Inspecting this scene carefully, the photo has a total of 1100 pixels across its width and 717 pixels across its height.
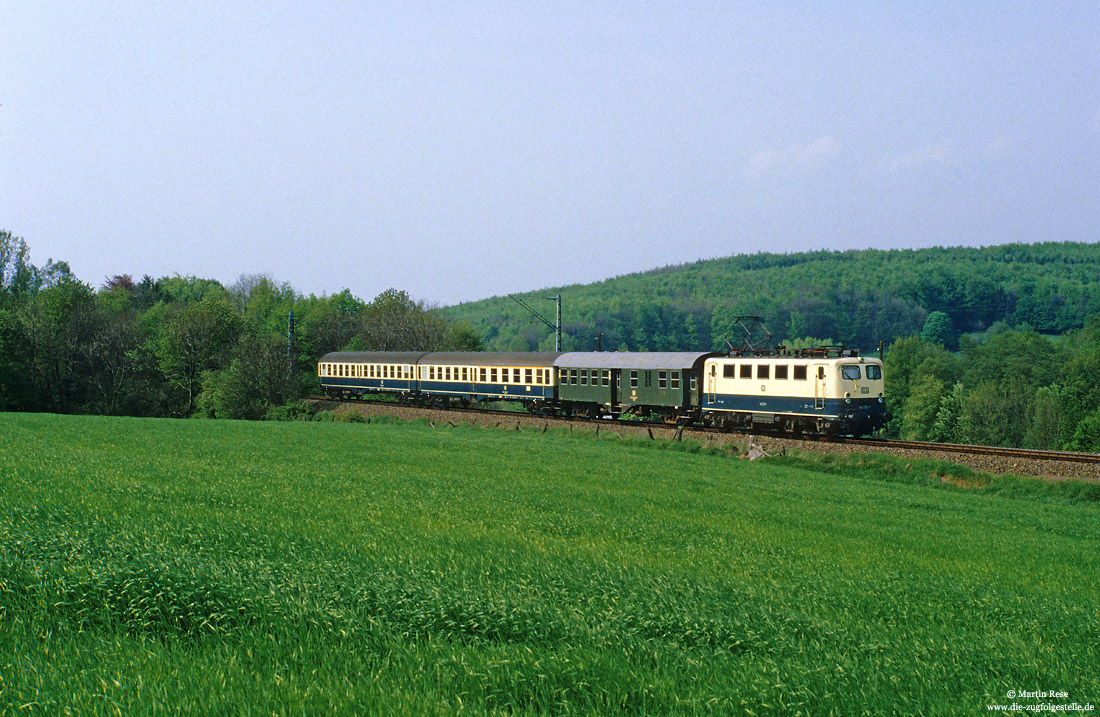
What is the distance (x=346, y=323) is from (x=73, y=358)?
32.4 meters

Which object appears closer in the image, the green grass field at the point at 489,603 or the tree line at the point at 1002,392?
the green grass field at the point at 489,603

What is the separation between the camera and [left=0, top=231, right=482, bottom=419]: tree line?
222 ft

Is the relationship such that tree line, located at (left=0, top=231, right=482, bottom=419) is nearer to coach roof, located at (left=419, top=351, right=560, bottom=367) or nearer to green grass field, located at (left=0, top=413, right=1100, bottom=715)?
coach roof, located at (left=419, top=351, right=560, bottom=367)

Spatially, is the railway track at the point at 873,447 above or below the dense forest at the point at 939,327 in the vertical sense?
below

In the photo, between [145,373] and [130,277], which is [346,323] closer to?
[145,373]

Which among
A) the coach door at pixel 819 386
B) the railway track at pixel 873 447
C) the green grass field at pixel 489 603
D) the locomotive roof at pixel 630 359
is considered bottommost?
the railway track at pixel 873 447

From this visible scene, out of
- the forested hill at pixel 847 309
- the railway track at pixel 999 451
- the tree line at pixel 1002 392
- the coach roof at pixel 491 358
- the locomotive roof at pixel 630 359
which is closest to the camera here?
the railway track at pixel 999 451

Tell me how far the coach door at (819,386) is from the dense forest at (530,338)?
4939 mm

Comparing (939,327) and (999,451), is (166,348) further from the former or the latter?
(939,327)

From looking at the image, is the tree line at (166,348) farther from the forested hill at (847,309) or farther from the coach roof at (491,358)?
the forested hill at (847,309)

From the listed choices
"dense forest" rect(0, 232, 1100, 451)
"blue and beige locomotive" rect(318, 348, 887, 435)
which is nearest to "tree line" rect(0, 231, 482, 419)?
"dense forest" rect(0, 232, 1100, 451)

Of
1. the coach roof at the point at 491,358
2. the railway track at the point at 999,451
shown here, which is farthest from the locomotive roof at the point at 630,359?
the railway track at the point at 999,451

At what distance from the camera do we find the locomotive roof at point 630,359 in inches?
1607

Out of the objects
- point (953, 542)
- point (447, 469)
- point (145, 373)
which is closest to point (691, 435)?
point (447, 469)
